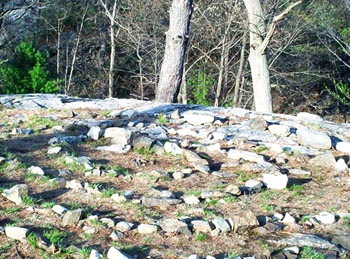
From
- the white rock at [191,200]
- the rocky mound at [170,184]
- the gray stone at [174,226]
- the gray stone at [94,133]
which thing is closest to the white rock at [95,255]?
the rocky mound at [170,184]

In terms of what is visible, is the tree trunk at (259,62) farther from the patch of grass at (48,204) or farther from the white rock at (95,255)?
the white rock at (95,255)

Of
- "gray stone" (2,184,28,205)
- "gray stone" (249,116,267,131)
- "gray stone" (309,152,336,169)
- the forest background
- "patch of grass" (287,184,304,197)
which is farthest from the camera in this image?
the forest background

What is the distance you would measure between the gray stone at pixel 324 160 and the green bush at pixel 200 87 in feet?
44.7

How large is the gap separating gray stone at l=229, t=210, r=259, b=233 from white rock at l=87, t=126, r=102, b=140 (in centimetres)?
264

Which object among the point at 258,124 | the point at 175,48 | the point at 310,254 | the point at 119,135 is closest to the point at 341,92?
the point at 175,48

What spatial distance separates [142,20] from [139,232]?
16287mm

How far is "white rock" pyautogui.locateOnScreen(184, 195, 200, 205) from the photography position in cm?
474

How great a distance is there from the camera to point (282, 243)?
13.4ft

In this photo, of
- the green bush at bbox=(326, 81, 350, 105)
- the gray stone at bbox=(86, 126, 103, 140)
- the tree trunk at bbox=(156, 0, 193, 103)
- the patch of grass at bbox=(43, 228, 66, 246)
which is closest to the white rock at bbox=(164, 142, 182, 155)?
the gray stone at bbox=(86, 126, 103, 140)

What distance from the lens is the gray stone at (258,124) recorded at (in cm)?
708

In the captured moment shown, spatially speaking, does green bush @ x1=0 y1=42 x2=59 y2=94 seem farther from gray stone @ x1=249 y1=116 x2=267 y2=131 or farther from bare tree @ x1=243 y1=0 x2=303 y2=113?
gray stone @ x1=249 y1=116 x2=267 y2=131

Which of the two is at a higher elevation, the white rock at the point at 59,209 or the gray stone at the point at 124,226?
the white rock at the point at 59,209

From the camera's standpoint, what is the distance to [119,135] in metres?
6.50

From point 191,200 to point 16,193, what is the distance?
1.41m
